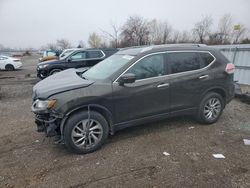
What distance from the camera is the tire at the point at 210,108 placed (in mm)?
4832

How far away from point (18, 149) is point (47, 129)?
928 mm

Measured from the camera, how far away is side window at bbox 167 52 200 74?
444 cm

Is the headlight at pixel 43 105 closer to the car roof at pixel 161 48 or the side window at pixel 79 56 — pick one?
the car roof at pixel 161 48

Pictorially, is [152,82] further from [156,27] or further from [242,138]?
[156,27]

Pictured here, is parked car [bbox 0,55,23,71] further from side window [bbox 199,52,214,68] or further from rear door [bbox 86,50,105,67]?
side window [bbox 199,52,214,68]

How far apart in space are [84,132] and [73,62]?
8.31m

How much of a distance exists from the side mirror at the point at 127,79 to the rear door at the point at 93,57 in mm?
8017

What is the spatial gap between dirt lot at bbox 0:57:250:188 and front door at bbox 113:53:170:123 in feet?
1.89

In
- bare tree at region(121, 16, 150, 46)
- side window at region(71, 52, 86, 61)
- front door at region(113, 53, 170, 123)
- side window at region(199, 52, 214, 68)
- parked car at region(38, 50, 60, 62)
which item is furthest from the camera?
bare tree at region(121, 16, 150, 46)

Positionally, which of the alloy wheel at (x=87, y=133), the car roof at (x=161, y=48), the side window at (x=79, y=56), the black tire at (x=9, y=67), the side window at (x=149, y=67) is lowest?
the black tire at (x=9, y=67)

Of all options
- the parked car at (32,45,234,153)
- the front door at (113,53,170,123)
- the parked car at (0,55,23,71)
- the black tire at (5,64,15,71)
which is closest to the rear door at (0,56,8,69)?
the parked car at (0,55,23,71)

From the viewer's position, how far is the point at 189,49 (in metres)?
4.70

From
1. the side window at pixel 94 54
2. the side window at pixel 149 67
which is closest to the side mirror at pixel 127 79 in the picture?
the side window at pixel 149 67

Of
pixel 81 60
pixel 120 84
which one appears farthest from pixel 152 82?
pixel 81 60
